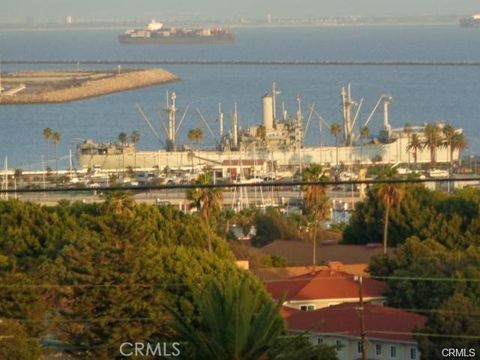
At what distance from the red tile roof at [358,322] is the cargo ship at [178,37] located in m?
64.5

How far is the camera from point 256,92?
39.6 metres

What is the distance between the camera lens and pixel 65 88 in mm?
36844

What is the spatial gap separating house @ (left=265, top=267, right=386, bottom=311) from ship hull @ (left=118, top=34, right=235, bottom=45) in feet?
207

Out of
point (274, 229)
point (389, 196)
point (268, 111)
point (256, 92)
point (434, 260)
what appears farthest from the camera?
point (256, 92)

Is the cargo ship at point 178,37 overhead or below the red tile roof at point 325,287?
overhead

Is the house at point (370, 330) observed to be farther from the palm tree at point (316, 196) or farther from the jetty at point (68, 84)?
the jetty at point (68, 84)

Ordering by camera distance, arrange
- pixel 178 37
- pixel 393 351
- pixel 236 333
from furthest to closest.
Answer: pixel 178 37 → pixel 393 351 → pixel 236 333

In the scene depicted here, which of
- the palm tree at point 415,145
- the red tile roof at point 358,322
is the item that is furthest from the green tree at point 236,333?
the palm tree at point 415,145

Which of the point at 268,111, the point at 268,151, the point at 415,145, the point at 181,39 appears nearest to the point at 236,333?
the point at 415,145

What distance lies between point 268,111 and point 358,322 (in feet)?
62.7

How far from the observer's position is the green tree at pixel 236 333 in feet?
8.92

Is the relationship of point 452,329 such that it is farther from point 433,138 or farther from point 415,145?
point 415,145

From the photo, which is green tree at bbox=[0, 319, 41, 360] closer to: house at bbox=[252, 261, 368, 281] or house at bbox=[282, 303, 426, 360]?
house at bbox=[282, 303, 426, 360]

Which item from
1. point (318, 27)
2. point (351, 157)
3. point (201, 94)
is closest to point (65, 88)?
point (201, 94)
